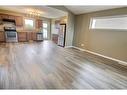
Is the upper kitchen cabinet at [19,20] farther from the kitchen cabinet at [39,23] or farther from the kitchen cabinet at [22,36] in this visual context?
the kitchen cabinet at [39,23]

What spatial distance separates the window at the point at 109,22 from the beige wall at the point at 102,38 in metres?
0.19

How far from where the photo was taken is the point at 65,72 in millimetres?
2520

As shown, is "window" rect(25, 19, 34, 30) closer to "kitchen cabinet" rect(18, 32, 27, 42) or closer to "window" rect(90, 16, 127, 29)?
"kitchen cabinet" rect(18, 32, 27, 42)

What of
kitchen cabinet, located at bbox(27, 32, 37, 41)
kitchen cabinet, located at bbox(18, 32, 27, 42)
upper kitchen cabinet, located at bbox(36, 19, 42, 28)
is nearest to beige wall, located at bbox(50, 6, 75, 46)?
kitchen cabinet, located at bbox(27, 32, 37, 41)

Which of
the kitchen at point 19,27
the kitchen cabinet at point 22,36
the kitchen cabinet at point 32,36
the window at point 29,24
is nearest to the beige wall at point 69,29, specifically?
the kitchen at point 19,27

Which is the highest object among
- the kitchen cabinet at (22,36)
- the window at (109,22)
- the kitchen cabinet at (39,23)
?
the kitchen cabinet at (39,23)

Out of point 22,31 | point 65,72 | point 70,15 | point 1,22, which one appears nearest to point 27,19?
point 22,31

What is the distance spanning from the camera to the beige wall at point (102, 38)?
11.5 ft

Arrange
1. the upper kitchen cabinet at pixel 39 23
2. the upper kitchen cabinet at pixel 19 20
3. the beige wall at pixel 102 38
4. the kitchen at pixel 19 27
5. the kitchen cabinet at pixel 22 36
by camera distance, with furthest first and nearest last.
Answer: the upper kitchen cabinet at pixel 39 23
the kitchen cabinet at pixel 22 36
the upper kitchen cabinet at pixel 19 20
the kitchen at pixel 19 27
the beige wall at pixel 102 38

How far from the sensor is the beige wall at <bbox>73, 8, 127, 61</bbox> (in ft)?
11.5
